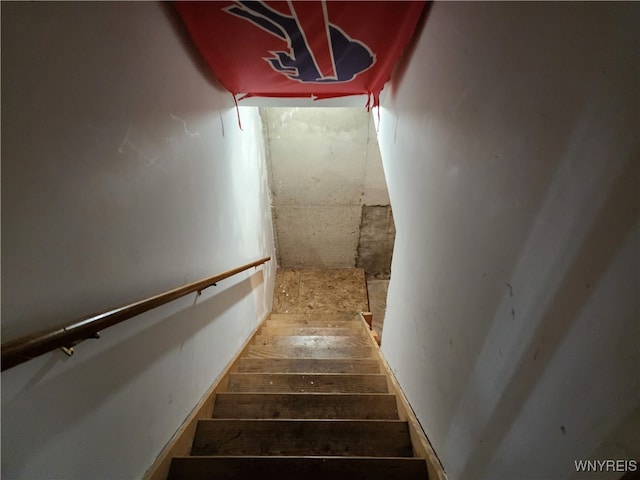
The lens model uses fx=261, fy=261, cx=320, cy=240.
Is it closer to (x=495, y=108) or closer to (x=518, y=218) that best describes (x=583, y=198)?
(x=518, y=218)

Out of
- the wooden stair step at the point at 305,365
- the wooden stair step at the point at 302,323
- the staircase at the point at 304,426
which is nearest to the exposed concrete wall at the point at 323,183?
the wooden stair step at the point at 302,323

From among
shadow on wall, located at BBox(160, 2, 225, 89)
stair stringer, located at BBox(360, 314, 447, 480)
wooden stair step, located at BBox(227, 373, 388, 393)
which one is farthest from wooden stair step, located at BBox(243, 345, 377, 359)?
shadow on wall, located at BBox(160, 2, 225, 89)

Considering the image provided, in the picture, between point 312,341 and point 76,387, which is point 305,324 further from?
point 76,387

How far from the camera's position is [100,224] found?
0.77 meters

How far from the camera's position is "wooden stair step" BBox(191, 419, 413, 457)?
1306 millimetres

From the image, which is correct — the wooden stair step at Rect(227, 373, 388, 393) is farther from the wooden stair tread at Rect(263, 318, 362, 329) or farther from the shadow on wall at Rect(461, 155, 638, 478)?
the wooden stair tread at Rect(263, 318, 362, 329)

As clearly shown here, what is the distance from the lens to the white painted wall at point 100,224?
57 cm

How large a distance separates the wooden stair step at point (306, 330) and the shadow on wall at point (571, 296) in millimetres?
2377

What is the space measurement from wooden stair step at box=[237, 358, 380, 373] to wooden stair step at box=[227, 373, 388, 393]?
0.23 metres

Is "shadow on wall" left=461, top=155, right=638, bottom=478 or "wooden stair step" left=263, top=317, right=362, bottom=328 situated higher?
"shadow on wall" left=461, top=155, right=638, bottom=478

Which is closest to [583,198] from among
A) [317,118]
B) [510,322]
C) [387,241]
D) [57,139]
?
[510,322]

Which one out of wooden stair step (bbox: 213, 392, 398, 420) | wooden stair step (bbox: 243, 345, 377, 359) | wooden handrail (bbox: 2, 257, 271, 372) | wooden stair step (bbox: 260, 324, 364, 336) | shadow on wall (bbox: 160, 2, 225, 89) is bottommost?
wooden stair step (bbox: 260, 324, 364, 336)

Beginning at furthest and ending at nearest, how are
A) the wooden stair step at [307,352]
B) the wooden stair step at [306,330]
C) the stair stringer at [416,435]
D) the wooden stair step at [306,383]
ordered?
the wooden stair step at [306,330]
the wooden stair step at [307,352]
the wooden stair step at [306,383]
the stair stringer at [416,435]

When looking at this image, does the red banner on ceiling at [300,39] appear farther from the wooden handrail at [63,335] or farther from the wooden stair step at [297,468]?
the wooden stair step at [297,468]
